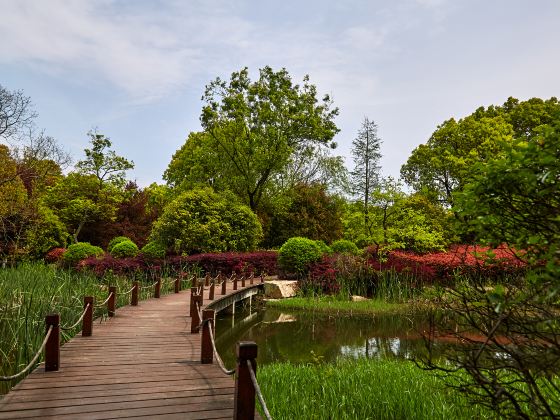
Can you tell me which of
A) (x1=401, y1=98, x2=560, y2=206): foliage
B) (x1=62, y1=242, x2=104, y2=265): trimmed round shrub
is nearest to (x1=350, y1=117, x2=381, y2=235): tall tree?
(x1=401, y1=98, x2=560, y2=206): foliage

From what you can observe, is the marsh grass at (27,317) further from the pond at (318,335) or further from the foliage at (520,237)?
the foliage at (520,237)

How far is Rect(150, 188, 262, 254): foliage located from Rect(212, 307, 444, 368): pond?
6800 millimetres

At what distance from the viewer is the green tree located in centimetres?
2622

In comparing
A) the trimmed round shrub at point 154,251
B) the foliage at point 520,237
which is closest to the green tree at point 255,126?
the trimmed round shrub at point 154,251

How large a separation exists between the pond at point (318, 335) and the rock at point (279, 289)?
72.6 inches

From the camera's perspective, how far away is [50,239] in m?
23.7

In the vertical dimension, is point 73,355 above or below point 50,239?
below

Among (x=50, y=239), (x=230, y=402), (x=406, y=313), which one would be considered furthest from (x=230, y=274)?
(x=230, y=402)

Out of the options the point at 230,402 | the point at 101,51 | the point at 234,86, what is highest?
the point at 234,86

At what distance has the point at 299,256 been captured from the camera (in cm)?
1862

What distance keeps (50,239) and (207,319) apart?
2149cm

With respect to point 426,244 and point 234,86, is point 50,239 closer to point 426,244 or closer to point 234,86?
point 234,86

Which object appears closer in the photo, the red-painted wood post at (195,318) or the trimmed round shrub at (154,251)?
the red-painted wood post at (195,318)

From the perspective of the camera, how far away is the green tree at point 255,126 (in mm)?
26219
